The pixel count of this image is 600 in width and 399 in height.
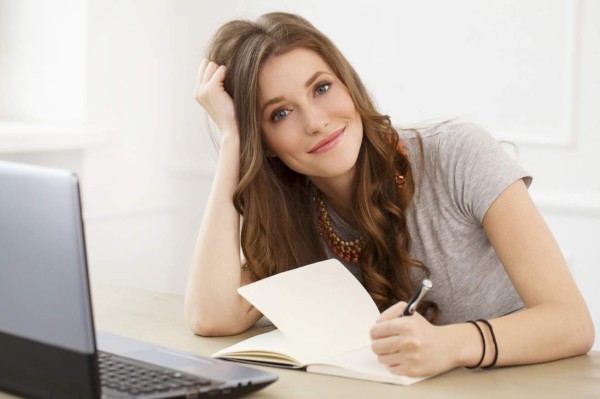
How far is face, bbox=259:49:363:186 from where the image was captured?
188 centimetres

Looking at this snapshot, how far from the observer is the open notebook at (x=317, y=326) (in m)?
1.45

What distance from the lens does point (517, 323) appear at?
1.54 m

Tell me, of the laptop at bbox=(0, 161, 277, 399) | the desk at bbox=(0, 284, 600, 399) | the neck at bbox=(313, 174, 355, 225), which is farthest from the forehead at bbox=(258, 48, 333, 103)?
the laptop at bbox=(0, 161, 277, 399)

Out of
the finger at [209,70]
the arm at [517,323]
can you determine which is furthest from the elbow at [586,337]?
the finger at [209,70]

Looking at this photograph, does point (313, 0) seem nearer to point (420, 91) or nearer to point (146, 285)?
point (420, 91)

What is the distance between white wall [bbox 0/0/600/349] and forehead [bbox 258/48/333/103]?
4.38 ft

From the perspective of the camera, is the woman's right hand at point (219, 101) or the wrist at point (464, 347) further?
the woman's right hand at point (219, 101)

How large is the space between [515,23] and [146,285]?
5.29 ft

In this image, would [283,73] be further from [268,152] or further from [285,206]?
[285,206]

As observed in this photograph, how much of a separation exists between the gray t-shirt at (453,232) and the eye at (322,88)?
0.72ft

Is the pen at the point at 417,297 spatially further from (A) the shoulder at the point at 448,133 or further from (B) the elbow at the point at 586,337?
(A) the shoulder at the point at 448,133

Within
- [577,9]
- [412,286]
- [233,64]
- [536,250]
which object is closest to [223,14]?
[577,9]

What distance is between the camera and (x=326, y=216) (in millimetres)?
2072

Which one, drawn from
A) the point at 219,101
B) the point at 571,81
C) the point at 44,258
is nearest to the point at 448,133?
the point at 219,101
